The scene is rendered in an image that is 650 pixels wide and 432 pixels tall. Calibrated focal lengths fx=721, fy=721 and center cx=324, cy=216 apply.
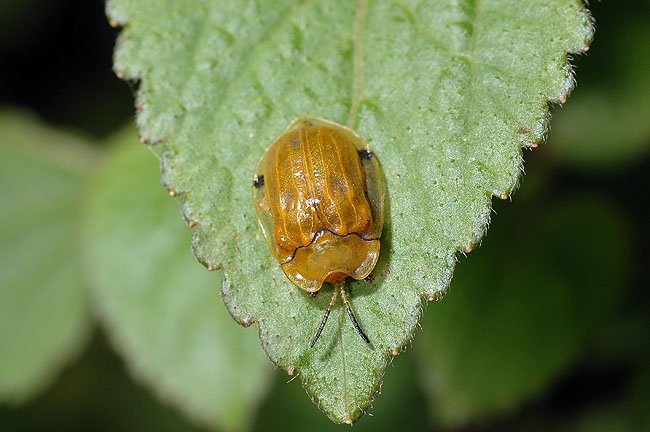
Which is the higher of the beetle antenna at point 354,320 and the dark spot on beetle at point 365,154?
the dark spot on beetle at point 365,154

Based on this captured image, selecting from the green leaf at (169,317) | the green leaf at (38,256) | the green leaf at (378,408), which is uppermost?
the green leaf at (169,317)

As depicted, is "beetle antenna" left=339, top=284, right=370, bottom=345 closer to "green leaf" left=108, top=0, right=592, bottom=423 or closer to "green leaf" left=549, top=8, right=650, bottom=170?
"green leaf" left=108, top=0, right=592, bottom=423

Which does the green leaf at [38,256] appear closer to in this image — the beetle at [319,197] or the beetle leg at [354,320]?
the beetle at [319,197]

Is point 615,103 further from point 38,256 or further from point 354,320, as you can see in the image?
point 38,256

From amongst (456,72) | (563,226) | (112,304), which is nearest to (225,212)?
(456,72)

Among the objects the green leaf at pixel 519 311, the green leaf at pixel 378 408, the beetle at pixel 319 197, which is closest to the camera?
the beetle at pixel 319 197

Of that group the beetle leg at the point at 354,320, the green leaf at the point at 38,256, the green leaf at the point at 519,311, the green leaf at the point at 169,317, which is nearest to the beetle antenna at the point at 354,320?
the beetle leg at the point at 354,320

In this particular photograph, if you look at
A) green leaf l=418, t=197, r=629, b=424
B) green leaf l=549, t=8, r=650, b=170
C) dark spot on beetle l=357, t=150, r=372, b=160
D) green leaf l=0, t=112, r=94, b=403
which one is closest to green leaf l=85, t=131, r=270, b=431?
green leaf l=418, t=197, r=629, b=424
